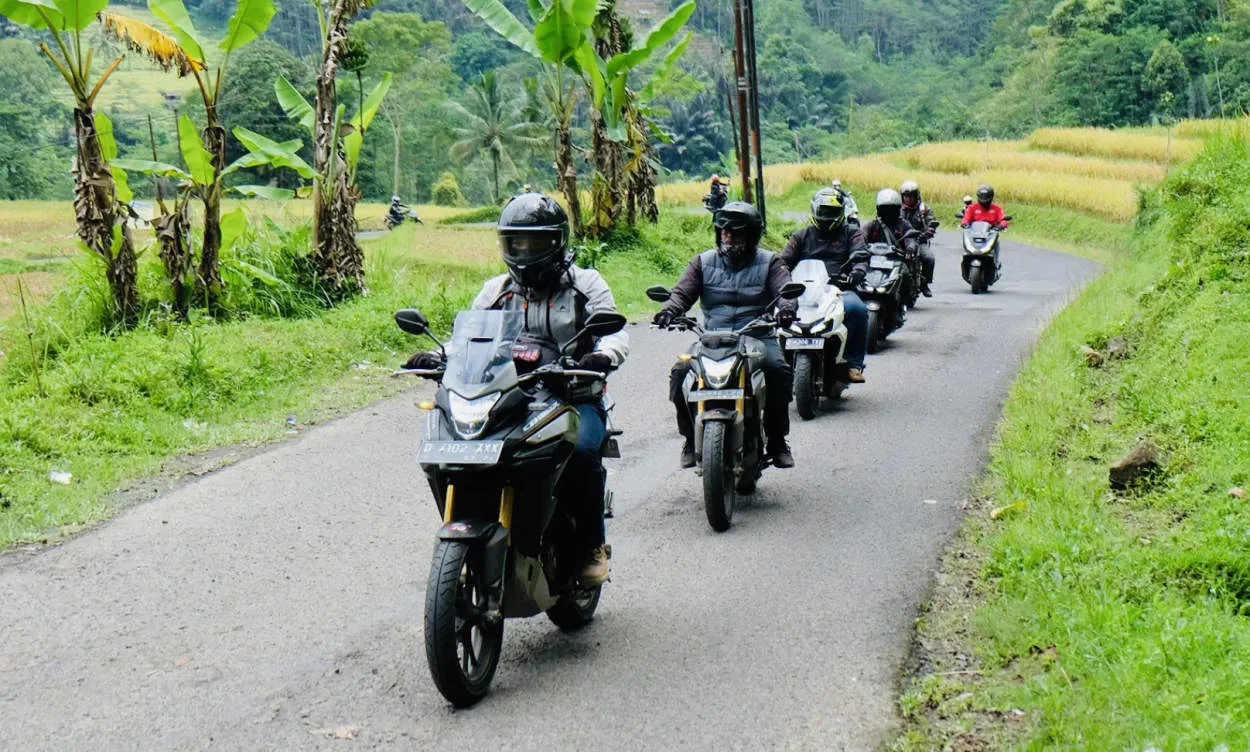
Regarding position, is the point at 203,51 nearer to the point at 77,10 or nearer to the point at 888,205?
the point at 77,10

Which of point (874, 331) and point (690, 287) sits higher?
point (690, 287)

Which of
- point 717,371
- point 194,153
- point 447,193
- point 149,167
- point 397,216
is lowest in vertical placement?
point 717,371

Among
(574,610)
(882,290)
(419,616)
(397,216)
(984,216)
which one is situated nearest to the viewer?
(574,610)

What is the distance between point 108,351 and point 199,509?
143 inches

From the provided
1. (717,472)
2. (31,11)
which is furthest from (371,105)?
(717,472)

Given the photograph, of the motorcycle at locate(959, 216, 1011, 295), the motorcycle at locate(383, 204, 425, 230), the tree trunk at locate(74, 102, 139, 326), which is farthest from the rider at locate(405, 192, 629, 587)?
the motorcycle at locate(383, 204, 425, 230)

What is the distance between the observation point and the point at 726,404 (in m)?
7.57

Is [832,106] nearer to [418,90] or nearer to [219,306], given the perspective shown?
[418,90]

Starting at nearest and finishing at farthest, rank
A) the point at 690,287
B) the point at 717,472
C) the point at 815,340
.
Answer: the point at 717,472
the point at 690,287
the point at 815,340

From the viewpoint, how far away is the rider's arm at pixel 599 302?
565 cm

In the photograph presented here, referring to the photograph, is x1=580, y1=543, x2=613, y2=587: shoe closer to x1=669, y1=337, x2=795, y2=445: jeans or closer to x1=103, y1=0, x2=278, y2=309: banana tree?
x1=669, y1=337, x2=795, y2=445: jeans

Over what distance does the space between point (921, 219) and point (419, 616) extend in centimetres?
1369

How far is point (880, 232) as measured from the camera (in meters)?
15.2

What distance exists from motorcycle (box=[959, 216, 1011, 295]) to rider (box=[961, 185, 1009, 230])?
10 centimetres
